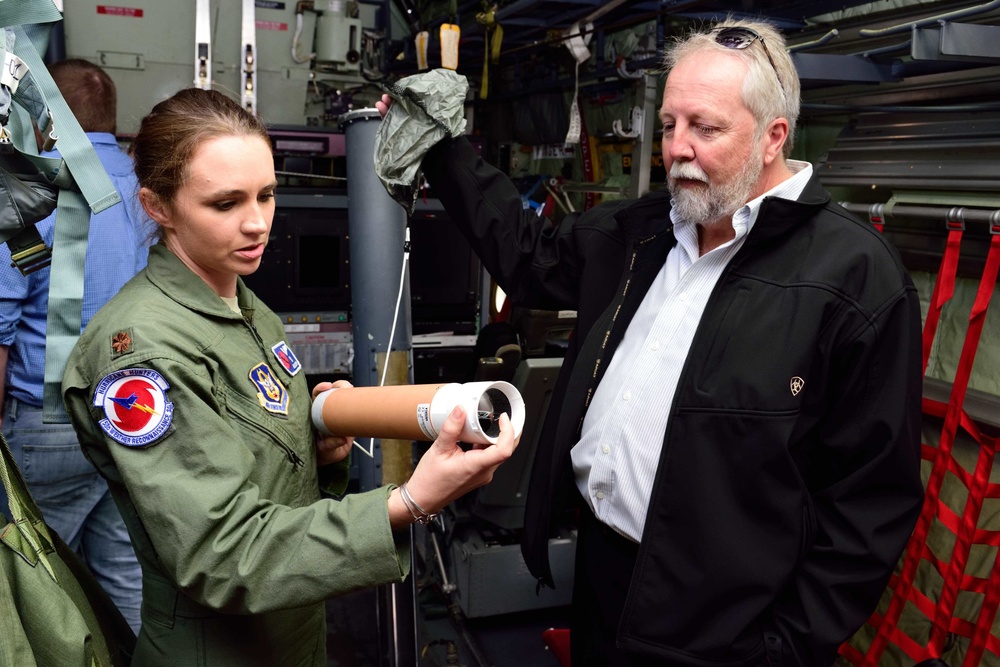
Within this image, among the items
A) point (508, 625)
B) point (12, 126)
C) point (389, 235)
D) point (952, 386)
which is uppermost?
point (12, 126)

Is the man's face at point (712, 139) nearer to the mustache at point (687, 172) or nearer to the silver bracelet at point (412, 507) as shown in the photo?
the mustache at point (687, 172)

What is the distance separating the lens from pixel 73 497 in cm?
238

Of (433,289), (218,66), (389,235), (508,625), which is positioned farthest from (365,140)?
(508,625)

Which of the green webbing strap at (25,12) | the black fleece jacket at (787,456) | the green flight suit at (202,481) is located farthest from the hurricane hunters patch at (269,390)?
the black fleece jacket at (787,456)

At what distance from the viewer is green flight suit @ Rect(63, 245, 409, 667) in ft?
3.59

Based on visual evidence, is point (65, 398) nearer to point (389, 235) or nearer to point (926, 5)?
point (389, 235)

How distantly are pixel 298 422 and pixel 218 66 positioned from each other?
2.82m

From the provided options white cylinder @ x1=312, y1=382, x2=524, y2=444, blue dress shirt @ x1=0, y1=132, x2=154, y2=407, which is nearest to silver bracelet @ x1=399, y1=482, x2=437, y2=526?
white cylinder @ x1=312, y1=382, x2=524, y2=444

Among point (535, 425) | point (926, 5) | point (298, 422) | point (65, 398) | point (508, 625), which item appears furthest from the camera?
point (508, 625)

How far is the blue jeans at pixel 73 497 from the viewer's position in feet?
7.41

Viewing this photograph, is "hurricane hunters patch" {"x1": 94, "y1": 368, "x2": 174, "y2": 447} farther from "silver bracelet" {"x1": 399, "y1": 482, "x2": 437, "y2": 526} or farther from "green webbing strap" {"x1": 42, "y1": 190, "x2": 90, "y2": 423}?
"silver bracelet" {"x1": 399, "y1": 482, "x2": 437, "y2": 526}

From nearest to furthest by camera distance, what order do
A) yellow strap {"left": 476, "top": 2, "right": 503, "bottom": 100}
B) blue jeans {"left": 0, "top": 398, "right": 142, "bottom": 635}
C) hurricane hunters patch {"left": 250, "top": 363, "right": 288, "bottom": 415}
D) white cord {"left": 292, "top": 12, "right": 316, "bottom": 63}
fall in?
hurricane hunters patch {"left": 250, "top": 363, "right": 288, "bottom": 415} → blue jeans {"left": 0, "top": 398, "right": 142, "bottom": 635} → yellow strap {"left": 476, "top": 2, "right": 503, "bottom": 100} → white cord {"left": 292, "top": 12, "right": 316, "bottom": 63}

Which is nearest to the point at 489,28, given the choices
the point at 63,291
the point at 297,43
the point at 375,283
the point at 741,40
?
the point at 297,43

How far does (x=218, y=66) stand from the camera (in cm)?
368
